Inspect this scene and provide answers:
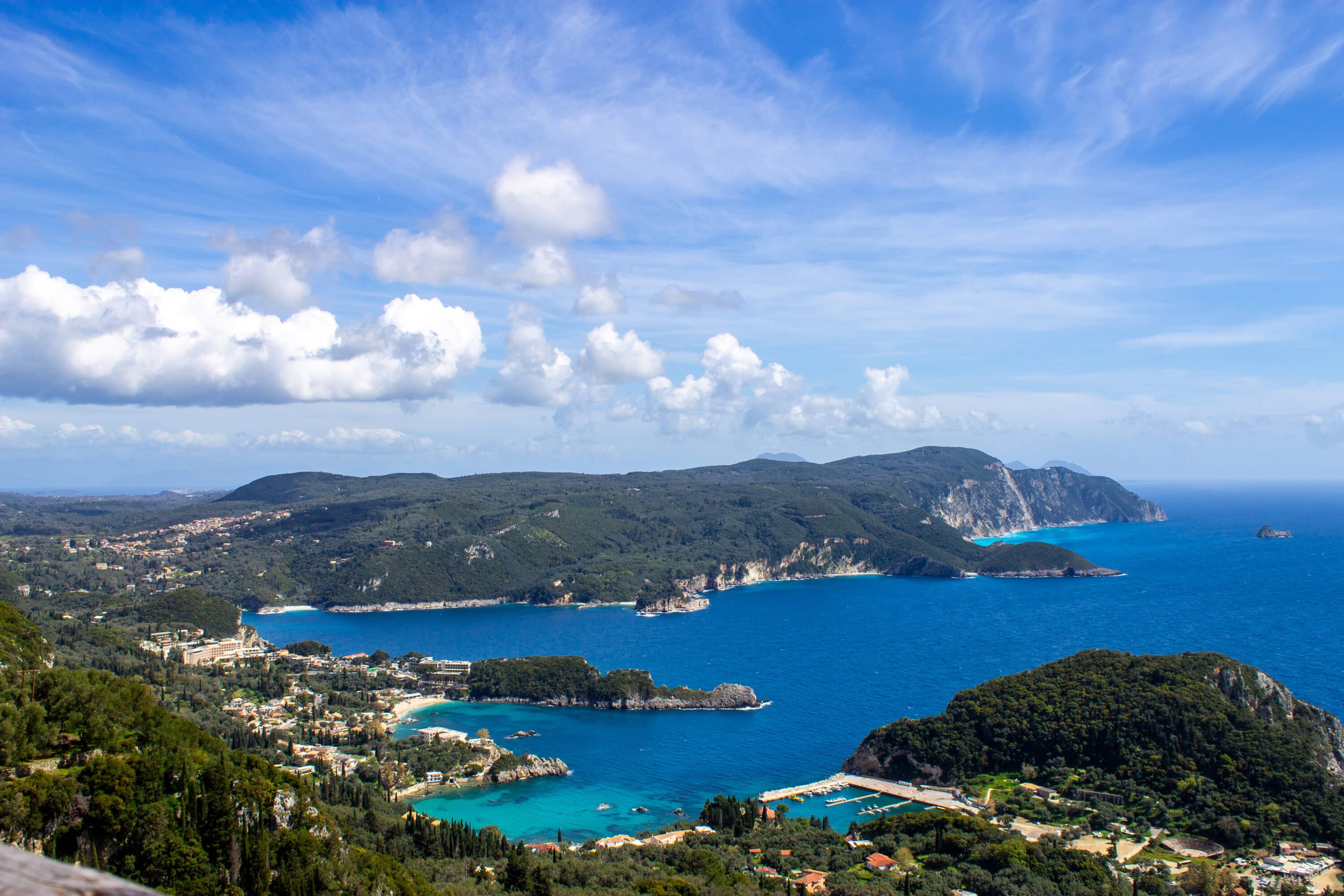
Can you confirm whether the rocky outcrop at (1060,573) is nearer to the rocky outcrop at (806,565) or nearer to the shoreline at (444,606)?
the rocky outcrop at (806,565)

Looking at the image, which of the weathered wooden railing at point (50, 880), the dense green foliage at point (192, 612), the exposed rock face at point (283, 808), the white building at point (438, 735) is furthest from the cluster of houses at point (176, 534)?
the weathered wooden railing at point (50, 880)

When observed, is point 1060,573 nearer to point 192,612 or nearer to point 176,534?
point 192,612

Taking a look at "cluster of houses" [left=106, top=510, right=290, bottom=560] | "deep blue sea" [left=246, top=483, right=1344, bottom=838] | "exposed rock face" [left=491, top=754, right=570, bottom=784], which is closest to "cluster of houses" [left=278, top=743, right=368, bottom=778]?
"exposed rock face" [left=491, top=754, right=570, bottom=784]

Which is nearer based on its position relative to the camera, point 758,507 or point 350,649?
point 350,649

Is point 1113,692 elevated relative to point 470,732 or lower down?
elevated

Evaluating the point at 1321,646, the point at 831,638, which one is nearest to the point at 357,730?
the point at 831,638

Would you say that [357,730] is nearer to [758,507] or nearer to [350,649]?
[350,649]

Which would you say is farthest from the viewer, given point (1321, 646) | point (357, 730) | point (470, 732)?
point (1321, 646)
